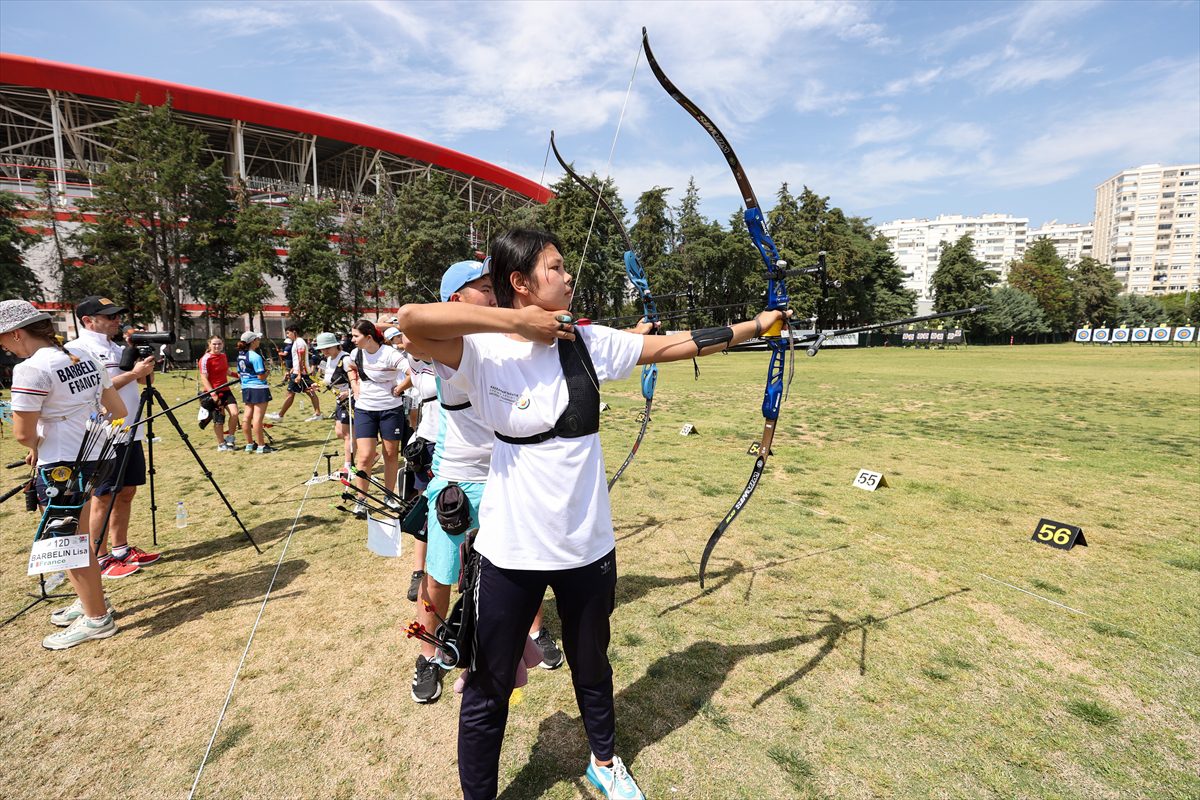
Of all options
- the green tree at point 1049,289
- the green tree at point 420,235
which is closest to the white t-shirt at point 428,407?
the green tree at point 420,235

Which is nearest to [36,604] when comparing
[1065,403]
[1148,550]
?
[1148,550]

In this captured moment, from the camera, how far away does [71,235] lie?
1304 inches

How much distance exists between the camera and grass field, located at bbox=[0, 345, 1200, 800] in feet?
8.62

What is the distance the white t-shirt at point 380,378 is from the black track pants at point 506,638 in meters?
4.02

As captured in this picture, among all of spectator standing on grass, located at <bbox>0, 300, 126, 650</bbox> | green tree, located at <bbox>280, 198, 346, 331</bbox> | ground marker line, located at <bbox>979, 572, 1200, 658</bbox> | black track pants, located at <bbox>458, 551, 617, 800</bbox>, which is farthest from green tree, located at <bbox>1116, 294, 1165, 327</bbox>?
spectator standing on grass, located at <bbox>0, 300, 126, 650</bbox>

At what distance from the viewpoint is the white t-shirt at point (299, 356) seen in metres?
12.0

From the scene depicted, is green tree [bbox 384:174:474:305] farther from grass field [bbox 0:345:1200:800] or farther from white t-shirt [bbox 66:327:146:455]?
white t-shirt [bbox 66:327:146:455]

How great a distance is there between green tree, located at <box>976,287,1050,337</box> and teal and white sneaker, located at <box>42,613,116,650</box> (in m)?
72.8

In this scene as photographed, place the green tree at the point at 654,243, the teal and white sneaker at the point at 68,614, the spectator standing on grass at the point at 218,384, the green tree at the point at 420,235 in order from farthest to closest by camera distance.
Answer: the green tree at the point at 654,243, the green tree at the point at 420,235, the spectator standing on grass at the point at 218,384, the teal and white sneaker at the point at 68,614

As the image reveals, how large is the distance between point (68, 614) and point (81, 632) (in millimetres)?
454

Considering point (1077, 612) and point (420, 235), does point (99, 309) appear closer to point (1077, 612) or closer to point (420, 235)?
point (1077, 612)

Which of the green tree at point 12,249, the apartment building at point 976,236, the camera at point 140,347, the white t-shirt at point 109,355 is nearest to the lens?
the camera at point 140,347

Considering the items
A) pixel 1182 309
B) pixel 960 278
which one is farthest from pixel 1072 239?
pixel 960 278

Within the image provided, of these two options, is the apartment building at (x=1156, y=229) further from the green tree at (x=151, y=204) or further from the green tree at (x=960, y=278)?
the green tree at (x=151, y=204)
